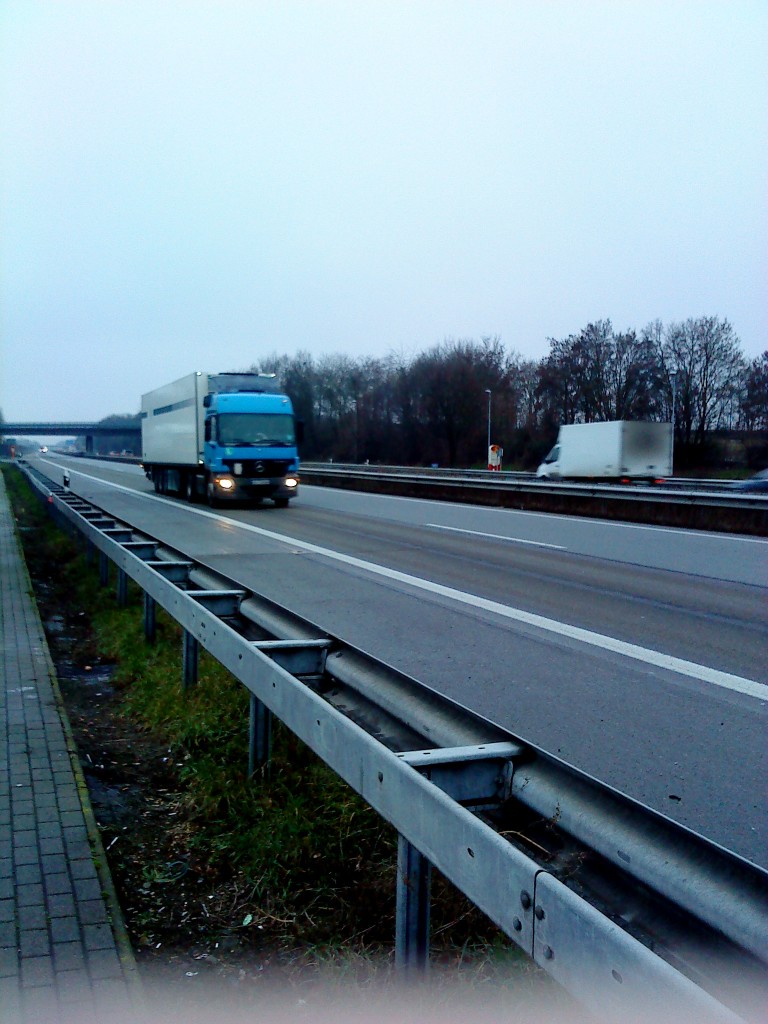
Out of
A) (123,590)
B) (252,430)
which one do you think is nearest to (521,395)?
(252,430)

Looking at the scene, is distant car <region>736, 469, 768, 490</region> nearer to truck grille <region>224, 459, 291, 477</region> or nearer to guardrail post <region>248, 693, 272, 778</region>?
truck grille <region>224, 459, 291, 477</region>

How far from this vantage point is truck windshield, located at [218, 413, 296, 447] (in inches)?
988

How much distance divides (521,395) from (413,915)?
73260mm

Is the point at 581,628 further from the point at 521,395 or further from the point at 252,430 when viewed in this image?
the point at 521,395

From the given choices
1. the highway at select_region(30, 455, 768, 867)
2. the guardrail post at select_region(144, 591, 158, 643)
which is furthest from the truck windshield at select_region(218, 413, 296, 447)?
the guardrail post at select_region(144, 591, 158, 643)

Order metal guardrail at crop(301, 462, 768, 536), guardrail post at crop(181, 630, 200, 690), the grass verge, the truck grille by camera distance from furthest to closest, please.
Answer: the truck grille → metal guardrail at crop(301, 462, 768, 536) → guardrail post at crop(181, 630, 200, 690) → the grass verge

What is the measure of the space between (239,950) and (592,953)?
2226 mm

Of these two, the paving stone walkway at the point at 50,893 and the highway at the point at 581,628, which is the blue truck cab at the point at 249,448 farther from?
the paving stone walkway at the point at 50,893

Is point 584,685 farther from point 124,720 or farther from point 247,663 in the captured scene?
point 124,720

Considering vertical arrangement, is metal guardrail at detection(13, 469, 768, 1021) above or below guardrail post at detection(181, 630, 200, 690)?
above

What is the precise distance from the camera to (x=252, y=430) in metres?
25.3

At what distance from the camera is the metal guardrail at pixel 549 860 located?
208 cm

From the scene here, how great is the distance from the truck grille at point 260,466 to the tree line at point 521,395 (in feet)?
67.7

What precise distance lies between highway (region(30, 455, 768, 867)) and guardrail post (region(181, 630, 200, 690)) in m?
1.43
